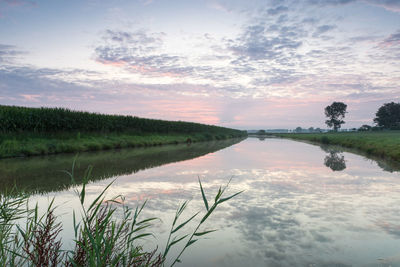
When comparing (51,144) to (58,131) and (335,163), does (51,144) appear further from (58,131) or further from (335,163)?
(335,163)

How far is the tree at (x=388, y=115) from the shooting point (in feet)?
248

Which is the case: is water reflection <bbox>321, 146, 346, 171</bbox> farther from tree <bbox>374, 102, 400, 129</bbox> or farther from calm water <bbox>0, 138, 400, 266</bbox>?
tree <bbox>374, 102, 400, 129</bbox>

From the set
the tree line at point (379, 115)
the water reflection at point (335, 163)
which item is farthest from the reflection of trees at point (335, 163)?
the tree line at point (379, 115)

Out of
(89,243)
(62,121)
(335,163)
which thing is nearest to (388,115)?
(335,163)

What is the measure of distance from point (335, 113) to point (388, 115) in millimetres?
14617

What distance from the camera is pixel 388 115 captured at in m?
76.9

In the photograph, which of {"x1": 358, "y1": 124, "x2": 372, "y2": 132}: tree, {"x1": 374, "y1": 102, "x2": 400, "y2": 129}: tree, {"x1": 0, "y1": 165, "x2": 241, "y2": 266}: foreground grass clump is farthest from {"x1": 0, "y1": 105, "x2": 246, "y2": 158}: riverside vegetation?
{"x1": 374, "y1": 102, "x2": 400, "y2": 129}: tree

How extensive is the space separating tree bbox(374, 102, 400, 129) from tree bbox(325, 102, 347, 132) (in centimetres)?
1033

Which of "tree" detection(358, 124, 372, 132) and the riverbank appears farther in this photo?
"tree" detection(358, 124, 372, 132)

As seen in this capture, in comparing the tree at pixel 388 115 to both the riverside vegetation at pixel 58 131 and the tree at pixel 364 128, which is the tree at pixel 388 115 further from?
the riverside vegetation at pixel 58 131

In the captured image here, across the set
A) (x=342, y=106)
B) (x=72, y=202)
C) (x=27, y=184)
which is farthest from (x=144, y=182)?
(x=342, y=106)

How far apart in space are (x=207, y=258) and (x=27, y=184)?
204 inches

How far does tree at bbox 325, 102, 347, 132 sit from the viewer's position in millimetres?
80438

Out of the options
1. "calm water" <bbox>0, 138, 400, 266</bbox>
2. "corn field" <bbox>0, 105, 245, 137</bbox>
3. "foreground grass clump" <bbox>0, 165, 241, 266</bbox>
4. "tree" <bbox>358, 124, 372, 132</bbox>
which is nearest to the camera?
"foreground grass clump" <bbox>0, 165, 241, 266</bbox>
